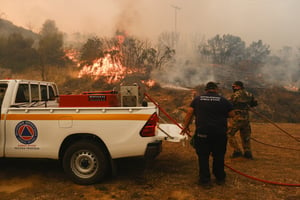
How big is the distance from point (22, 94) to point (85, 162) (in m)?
1.91

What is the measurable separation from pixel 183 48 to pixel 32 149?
31.1m

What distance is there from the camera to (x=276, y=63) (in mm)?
31047

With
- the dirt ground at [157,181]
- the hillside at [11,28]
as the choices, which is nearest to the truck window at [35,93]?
the dirt ground at [157,181]

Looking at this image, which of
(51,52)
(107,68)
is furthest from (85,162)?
(51,52)

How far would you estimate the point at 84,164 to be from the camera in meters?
4.10

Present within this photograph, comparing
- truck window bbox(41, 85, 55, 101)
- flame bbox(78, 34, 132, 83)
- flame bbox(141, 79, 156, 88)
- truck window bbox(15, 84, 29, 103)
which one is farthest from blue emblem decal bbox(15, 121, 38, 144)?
flame bbox(78, 34, 132, 83)

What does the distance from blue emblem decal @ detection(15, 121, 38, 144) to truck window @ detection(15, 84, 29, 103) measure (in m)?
0.58

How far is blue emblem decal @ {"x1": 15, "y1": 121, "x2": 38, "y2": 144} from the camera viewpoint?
416cm

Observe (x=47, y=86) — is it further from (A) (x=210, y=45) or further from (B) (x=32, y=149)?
(A) (x=210, y=45)

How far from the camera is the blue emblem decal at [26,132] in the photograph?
13.6 ft

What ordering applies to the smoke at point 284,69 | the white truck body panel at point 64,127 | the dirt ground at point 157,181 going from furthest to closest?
the smoke at point 284,69, the white truck body panel at point 64,127, the dirt ground at point 157,181

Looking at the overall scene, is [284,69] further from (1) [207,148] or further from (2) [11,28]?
(2) [11,28]

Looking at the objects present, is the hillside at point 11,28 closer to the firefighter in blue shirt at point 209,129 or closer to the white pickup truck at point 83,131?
the white pickup truck at point 83,131

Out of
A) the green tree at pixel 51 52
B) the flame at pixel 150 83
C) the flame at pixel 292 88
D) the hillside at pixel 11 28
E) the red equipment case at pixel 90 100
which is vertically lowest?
the red equipment case at pixel 90 100
